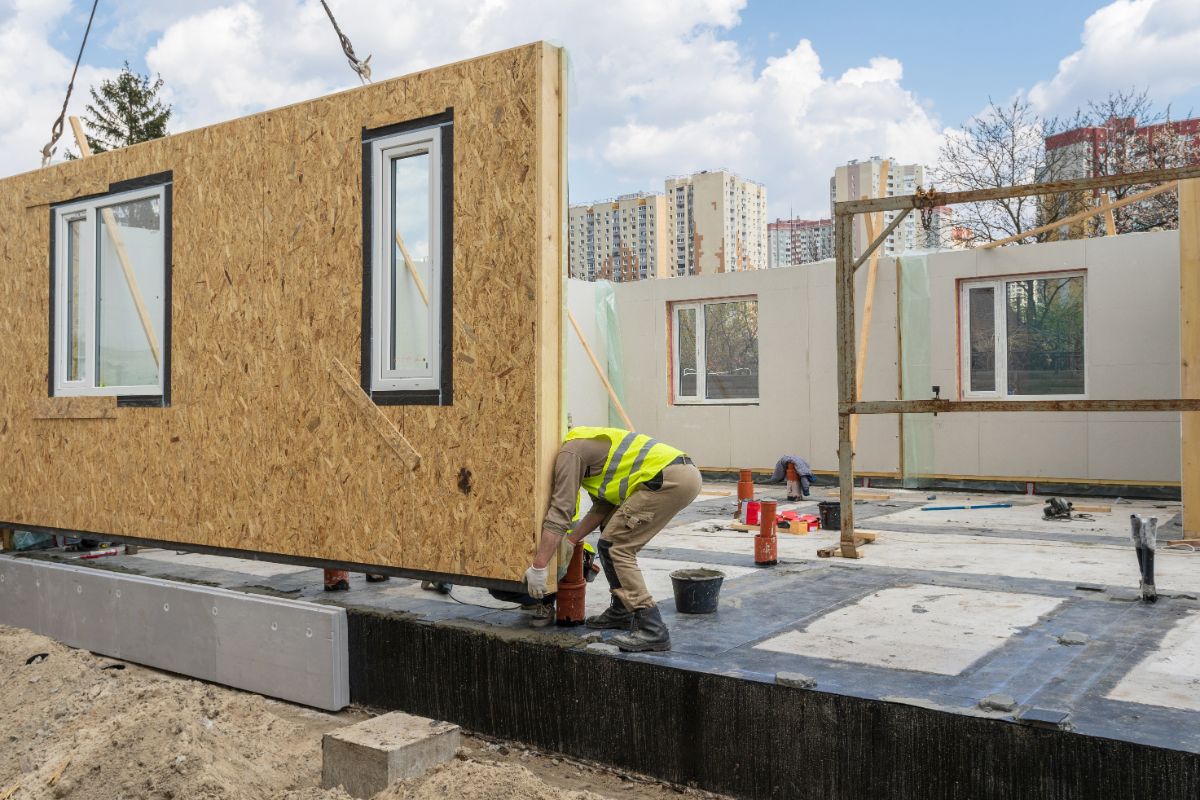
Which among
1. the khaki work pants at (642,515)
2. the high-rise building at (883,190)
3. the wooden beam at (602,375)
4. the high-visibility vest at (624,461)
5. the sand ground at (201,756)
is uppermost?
the high-rise building at (883,190)

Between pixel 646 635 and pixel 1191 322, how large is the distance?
606 cm

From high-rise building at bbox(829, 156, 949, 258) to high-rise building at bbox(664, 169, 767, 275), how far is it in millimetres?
2984

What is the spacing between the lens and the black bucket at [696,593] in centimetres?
540

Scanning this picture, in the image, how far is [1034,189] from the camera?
22.4 feet

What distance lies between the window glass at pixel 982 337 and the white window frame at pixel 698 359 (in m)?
3.01

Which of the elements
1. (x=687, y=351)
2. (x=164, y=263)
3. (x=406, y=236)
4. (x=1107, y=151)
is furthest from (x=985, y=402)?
(x=1107, y=151)

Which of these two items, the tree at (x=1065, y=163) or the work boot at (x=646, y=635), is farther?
the tree at (x=1065, y=163)

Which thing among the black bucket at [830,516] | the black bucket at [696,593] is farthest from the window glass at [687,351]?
the black bucket at [696,593]

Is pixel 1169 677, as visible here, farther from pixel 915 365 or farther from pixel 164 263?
pixel 915 365

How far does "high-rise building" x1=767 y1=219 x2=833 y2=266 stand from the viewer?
1427 inches

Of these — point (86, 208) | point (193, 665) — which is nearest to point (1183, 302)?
point (193, 665)

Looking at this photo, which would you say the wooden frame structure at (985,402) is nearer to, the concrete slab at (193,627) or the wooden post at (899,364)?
the concrete slab at (193,627)

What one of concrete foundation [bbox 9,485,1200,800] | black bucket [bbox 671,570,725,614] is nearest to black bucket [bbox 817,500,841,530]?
concrete foundation [bbox 9,485,1200,800]

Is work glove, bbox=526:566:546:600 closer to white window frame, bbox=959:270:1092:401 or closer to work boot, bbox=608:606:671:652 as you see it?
work boot, bbox=608:606:671:652
